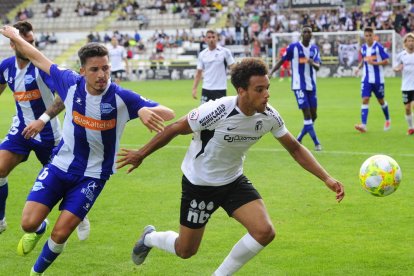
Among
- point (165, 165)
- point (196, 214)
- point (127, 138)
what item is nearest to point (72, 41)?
point (127, 138)

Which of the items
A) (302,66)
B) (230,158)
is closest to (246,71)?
(230,158)

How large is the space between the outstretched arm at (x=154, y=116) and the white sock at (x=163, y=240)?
119cm

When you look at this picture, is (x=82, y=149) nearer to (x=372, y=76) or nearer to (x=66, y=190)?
(x=66, y=190)

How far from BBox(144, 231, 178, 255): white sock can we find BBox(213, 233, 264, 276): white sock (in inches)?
23.5

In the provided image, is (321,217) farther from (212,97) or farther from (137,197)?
(212,97)

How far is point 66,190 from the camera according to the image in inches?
274

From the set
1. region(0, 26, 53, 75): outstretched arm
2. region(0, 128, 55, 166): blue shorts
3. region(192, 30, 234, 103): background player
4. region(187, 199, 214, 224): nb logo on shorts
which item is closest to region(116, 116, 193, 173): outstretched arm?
region(187, 199, 214, 224): nb logo on shorts

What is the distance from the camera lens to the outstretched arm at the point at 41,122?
7656 mm

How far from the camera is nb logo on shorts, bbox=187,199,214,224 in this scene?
262 inches

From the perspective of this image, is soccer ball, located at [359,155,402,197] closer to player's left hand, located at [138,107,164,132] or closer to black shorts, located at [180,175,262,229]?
black shorts, located at [180,175,262,229]

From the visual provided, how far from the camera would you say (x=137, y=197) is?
36.4 feet

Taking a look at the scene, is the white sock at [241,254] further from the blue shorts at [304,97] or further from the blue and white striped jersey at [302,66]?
the blue and white striped jersey at [302,66]

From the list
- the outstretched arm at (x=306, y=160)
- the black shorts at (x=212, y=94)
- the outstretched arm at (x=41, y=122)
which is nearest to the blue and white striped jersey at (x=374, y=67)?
the black shorts at (x=212, y=94)

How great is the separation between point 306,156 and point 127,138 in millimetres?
11866
